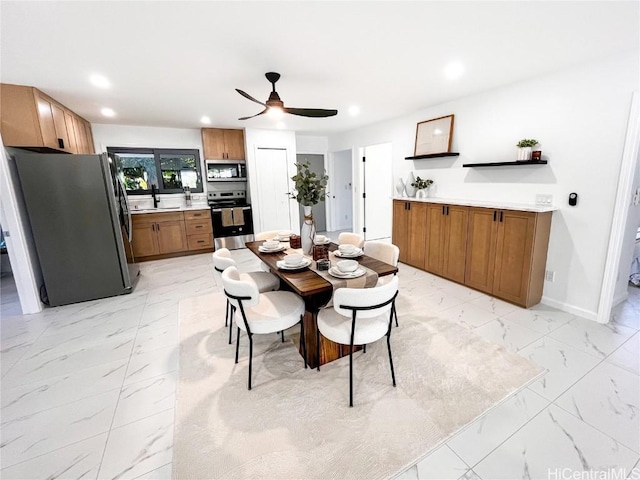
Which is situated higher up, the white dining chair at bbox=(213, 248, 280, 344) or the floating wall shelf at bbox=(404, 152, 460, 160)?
the floating wall shelf at bbox=(404, 152, 460, 160)

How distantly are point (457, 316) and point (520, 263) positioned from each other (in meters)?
0.87

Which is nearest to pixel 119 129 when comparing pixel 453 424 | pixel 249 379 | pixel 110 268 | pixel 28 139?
pixel 28 139

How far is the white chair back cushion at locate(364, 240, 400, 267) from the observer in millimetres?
2580

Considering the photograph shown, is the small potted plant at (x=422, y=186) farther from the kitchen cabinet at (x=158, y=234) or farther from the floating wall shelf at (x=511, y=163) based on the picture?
the kitchen cabinet at (x=158, y=234)

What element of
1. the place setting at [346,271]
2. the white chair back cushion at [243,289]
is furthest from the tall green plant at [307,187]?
the white chair back cushion at [243,289]

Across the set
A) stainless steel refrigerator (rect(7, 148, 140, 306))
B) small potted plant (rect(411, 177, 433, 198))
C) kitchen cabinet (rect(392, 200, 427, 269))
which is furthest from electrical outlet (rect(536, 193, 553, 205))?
stainless steel refrigerator (rect(7, 148, 140, 306))

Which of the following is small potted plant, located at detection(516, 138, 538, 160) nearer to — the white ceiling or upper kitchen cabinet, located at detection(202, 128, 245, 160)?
the white ceiling

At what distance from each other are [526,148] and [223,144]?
4927 mm

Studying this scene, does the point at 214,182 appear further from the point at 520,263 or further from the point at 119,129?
the point at 520,263

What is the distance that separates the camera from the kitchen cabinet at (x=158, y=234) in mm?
5012

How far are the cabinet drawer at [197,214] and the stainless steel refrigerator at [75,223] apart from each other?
64.1 inches

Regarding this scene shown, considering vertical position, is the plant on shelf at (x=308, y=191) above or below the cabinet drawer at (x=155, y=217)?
above

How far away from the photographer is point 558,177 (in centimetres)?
287

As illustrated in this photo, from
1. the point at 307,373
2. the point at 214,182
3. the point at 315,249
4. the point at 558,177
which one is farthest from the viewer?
the point at 214,182
